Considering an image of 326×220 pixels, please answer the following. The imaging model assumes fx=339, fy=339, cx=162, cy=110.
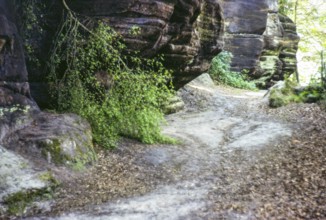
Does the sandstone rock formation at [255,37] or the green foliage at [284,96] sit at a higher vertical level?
the sandstone rock formation at [255,37]

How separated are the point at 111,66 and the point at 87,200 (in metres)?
4.60

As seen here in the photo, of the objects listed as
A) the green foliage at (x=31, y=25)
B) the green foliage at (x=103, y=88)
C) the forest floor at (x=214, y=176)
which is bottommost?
the forest floor at (x=214, y=176)

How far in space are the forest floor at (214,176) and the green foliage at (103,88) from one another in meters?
0.73

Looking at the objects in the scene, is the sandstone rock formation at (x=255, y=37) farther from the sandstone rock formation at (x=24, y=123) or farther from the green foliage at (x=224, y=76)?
the sandstone rock formation at (x=24, y=123)

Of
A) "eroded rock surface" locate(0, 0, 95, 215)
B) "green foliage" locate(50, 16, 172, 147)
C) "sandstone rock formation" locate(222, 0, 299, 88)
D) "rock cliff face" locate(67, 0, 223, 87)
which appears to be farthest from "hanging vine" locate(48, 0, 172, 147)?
"sandstone rock formation" locate(222, 0, 299, 88)

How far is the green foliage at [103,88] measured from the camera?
10031 mm

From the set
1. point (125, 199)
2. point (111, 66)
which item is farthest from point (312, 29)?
point (125, 199)

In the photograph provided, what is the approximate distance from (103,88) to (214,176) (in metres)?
4.60

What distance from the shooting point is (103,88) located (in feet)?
35.4

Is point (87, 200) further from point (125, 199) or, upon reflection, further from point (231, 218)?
point (231, 218)

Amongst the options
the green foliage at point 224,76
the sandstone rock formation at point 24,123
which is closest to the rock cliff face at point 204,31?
the green foliage at point 224,76

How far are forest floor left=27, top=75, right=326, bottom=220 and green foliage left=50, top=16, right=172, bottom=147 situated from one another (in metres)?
0.73

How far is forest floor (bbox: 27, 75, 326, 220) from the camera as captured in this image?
6125 mm

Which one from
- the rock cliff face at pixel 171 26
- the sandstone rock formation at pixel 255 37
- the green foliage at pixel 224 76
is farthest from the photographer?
the sandstone rock formation at pixel 255 37
